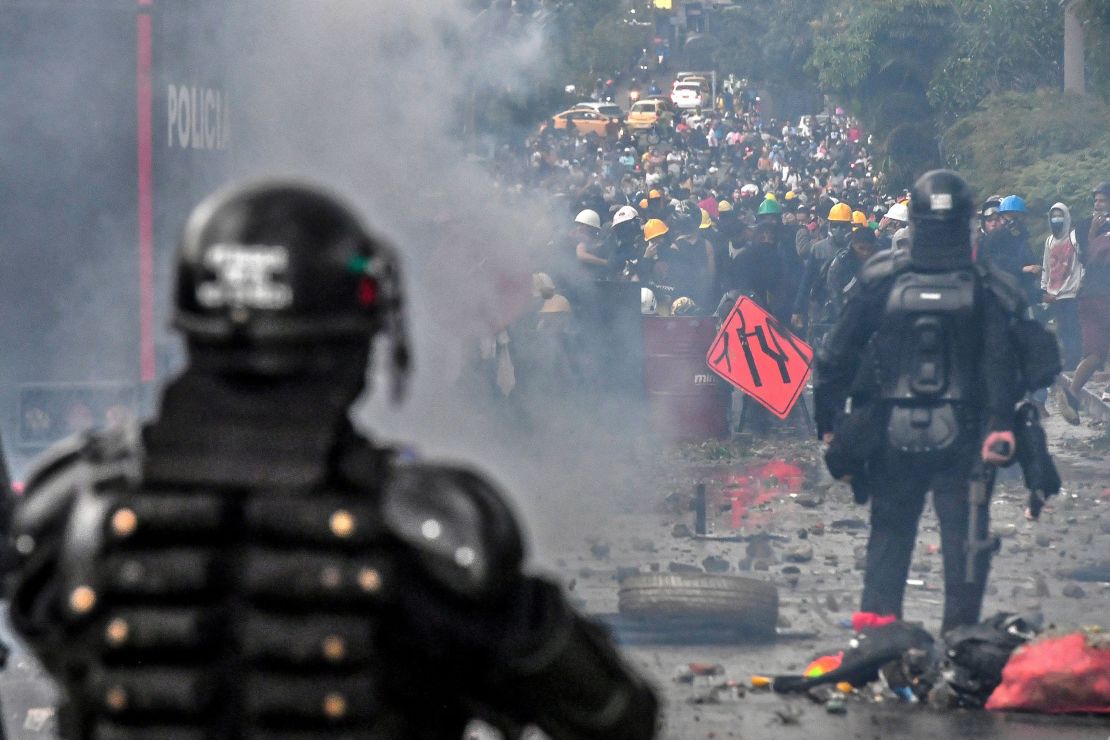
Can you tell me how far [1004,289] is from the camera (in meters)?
8.38

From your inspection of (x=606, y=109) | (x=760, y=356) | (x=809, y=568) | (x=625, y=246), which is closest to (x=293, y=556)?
(x=809, y=568)

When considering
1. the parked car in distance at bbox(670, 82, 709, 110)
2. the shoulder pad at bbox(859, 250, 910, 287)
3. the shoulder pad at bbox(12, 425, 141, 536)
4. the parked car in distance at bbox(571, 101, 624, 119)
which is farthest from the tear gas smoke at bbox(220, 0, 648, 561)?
the parked car in distance at bbox(670, 82, 709, 110)

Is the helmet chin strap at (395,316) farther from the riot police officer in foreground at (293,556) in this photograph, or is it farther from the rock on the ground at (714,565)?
the rock on the ground at (714,565)

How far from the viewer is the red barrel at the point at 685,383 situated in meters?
16.5

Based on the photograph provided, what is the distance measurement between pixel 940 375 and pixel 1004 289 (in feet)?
1.43

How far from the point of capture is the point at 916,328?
8383mm

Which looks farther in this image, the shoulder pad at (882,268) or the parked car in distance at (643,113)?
the parked car in distance at (643,113)

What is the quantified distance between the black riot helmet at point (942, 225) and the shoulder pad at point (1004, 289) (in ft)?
0.32

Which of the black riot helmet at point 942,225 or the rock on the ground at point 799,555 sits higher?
the black riot helmet at point 942,225

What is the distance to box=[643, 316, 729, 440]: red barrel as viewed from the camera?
16.5 metres

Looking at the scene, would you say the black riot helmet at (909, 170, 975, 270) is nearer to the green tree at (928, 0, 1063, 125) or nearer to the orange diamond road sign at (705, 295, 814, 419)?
the orange diamond road sign at (705, 295, 814, 419)

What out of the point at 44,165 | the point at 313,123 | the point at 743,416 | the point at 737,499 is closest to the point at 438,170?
the point at 313,123

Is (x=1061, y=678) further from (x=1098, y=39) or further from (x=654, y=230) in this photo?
(x=1098, y=39)

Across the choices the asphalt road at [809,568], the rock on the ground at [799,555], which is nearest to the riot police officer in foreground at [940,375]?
the asphalt road at [809,568]
